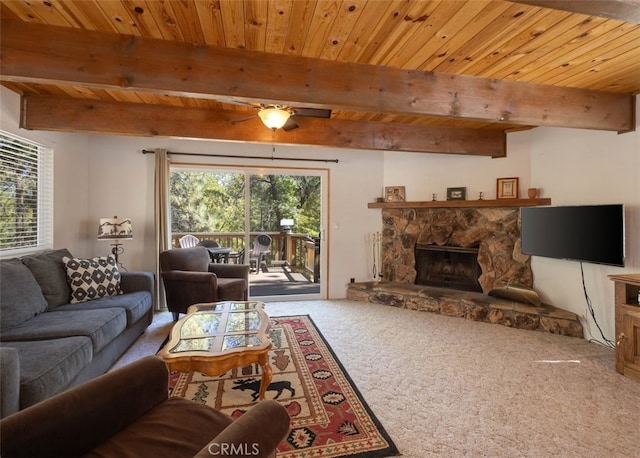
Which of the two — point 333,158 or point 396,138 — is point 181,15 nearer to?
point 396,138

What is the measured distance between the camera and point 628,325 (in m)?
2.57

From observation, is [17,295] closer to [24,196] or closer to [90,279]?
[90,279]

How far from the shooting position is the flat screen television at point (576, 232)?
9.61 feet

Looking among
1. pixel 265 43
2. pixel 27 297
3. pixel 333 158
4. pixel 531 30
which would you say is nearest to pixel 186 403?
pixel 27 297

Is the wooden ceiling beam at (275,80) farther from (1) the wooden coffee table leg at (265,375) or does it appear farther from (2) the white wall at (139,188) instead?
(1) the wooden coffee table leg at (265,375)

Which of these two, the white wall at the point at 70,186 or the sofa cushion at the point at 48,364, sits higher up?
the white wall at the point at 70,186

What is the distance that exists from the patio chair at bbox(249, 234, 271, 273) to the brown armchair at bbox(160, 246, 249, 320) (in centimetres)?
84

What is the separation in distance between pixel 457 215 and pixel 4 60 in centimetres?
487

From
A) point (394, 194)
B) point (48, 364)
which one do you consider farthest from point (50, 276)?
point (394, 194)

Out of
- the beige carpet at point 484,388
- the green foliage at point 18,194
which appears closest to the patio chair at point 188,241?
the beige carpet at point 484,388

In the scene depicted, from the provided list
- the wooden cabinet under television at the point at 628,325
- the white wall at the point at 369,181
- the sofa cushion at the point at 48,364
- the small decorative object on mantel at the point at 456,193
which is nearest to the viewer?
the sofa cushion at the point at 48,364

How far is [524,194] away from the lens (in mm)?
4141
